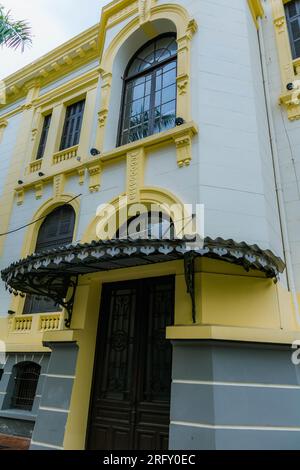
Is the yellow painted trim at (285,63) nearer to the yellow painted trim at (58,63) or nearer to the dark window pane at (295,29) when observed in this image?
the dark window pane at (295,29)

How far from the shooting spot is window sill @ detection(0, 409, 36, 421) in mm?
6869

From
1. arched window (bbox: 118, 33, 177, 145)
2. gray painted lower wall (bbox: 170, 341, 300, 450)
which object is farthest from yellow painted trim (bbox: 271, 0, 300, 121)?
gray painted lower wall (bbox: 170, 341, 300, 450)

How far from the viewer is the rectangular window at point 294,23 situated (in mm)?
7660

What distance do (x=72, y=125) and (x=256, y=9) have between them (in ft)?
19.2

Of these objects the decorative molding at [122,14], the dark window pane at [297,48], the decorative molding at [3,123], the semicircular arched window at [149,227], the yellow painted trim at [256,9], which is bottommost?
the semicircular arched window at [149,227]

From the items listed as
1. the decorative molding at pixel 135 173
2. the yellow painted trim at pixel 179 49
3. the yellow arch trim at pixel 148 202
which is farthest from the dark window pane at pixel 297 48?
the yellow arch trim at pixel 148 202

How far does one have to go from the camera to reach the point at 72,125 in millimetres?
10102

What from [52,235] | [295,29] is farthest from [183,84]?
[52,235]

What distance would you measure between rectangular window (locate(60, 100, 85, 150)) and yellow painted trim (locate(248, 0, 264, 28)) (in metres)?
5.31

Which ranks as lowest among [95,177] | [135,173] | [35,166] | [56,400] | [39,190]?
[56,400]

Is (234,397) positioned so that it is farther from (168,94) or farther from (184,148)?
(168,94)

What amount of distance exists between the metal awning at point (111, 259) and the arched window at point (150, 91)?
3.68 meters

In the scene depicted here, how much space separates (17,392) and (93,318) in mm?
3248

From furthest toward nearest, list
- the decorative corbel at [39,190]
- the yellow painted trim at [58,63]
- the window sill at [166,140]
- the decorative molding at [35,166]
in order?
the yellow painted trim at [58,63] → the decorative molding at [35,166] → the decorative corbel at [39,190] → the window sill at [166,140]
